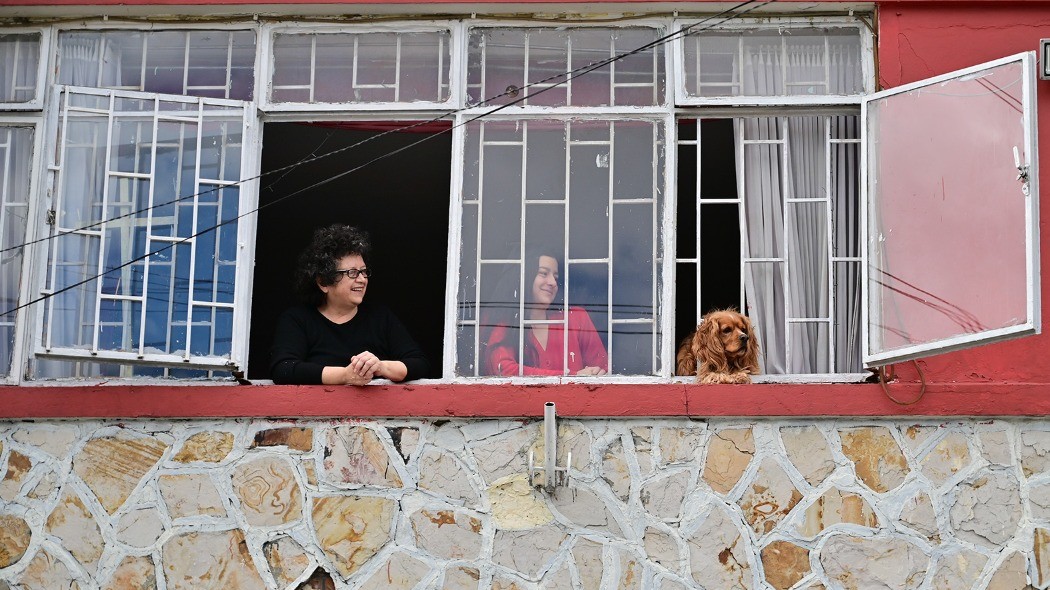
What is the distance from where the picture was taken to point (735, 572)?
8023 mm

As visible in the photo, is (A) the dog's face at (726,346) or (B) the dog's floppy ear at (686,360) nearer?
(A) the dog's face at (726,346)

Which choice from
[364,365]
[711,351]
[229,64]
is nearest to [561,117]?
[711,351]

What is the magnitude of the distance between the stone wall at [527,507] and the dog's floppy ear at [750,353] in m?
0.36

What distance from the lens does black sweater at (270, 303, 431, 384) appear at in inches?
337

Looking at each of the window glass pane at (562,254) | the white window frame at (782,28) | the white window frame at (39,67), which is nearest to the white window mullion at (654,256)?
the window glass pane at (562,254)

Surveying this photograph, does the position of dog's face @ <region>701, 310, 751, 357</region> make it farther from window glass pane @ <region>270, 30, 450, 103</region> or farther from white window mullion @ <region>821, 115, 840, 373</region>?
window glass pane @ <region>270, 30, 450, 103</region>

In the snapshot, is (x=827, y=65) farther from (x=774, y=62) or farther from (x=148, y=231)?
(x=148, y=231)

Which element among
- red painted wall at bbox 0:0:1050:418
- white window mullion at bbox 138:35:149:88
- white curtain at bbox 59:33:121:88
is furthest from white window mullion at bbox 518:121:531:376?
white curtain at bbox 59:33:121:88

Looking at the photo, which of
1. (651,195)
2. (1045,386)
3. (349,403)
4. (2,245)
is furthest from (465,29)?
(1045,386)

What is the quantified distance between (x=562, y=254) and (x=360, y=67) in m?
1.51

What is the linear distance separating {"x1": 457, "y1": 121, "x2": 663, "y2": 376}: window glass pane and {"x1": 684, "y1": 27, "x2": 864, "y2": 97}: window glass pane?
1.42 ft

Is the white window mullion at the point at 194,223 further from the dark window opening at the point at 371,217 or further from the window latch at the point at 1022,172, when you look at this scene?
the window latch at the point at 1022,172

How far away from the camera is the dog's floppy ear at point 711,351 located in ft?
27.5

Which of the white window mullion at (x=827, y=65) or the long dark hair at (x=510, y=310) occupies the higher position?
the white window mullion at (x=827, y=65)
